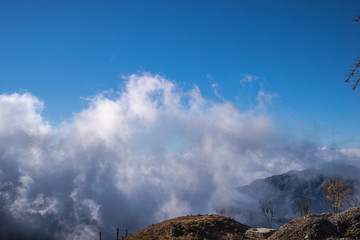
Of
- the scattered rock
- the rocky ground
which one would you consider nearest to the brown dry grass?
the rocky ground

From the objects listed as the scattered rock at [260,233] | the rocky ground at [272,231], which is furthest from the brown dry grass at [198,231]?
the scattered rock at [260,233]

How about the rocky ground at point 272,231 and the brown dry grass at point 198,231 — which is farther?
the brown dry grass at point 198,231

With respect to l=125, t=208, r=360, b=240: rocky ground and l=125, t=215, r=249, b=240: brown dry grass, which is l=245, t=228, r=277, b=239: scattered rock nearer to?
l=125, t=208, r=360, b=240: rocky ground

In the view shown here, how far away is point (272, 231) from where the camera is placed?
36.9 m

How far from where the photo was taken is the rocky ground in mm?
26875

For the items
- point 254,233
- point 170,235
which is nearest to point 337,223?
point 254,233

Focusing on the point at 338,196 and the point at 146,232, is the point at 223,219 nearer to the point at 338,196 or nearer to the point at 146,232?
the point at 146,232

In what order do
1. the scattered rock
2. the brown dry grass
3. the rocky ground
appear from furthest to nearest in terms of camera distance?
the brown dry grass → the scattered rock → the rocky ground

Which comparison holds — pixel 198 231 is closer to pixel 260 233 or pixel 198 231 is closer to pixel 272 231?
pixel 260 233

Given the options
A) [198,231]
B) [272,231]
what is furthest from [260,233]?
[198,231]

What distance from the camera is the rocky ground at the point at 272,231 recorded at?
2688 cm

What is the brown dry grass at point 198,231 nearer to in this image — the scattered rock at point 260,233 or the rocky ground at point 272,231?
the rocky ground at point 272,231

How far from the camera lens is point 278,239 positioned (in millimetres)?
29875

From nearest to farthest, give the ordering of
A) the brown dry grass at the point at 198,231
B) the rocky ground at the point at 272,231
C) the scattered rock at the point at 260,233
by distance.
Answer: the rocky ground at the point at 272,231, the scattered rock at the point at 260,233, the brown dry grass at the point at 198,231
